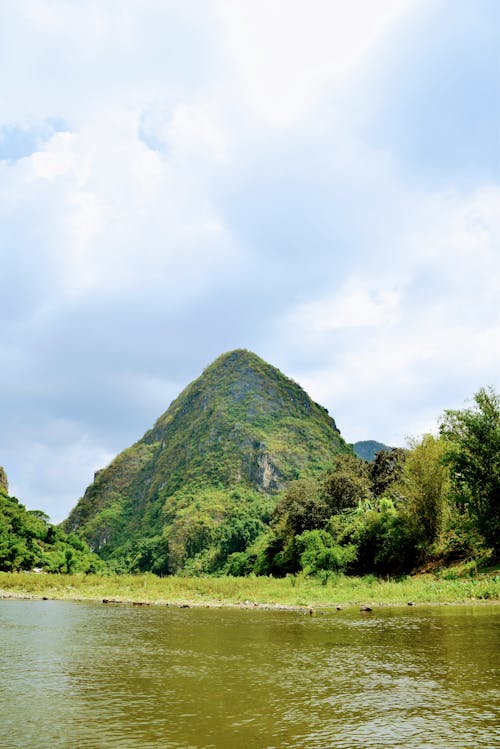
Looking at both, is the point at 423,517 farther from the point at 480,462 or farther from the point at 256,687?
the point at 256,687

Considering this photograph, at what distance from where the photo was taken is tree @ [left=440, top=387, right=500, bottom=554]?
110 feet

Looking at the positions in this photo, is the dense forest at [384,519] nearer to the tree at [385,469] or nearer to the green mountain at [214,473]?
the tree at [385,469]

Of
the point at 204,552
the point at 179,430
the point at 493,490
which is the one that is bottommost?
the point at 204,552

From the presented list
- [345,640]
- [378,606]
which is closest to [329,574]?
[378,606]

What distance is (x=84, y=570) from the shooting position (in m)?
64.9

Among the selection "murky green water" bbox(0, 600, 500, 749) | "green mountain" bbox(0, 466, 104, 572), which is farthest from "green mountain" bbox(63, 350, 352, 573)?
"murky green water" bbox(0, 600, 500, 749)

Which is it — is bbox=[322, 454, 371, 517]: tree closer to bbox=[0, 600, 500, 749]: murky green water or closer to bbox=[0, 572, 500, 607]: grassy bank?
bbox=[0, 572, 500, 607]: grassy bank

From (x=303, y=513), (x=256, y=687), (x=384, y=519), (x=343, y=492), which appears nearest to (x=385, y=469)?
(x=343, y=492)

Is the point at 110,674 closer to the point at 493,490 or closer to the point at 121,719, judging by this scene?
the point at 121,719

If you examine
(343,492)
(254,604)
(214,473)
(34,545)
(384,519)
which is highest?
(214,473)

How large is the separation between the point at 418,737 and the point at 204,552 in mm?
105666

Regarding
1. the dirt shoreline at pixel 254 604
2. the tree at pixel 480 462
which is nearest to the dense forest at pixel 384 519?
the tree at pixel 480 462

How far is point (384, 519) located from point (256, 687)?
35673mm

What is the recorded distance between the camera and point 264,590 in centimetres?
3559
